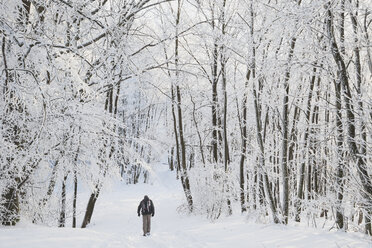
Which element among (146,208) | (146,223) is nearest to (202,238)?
(146,223)

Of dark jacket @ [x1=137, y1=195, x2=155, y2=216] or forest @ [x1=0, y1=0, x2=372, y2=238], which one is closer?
forest @ [x1=0, y1=0, x2=372, y2=238]

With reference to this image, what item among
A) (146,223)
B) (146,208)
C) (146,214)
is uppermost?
(146,208)

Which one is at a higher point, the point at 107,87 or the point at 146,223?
the point at 107,87

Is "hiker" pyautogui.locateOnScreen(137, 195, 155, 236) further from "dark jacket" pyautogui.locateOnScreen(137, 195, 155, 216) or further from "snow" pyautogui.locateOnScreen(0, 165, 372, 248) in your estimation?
"snow" pyautogui.locateOnScreen(0, 165, 372, 248)

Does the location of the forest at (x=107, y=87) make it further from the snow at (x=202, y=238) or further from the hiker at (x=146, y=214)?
the hiker at (x=146, y=214)

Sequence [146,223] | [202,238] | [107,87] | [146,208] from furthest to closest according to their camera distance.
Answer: [146,208], [146,223], [202,238], [107,87]

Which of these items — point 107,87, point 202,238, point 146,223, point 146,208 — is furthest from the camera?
point 146,208

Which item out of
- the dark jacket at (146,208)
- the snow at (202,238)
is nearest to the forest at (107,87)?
the snow at (202,238)

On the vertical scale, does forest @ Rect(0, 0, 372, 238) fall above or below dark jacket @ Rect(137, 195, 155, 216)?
above

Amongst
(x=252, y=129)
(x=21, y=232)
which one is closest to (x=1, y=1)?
(x=21, y=232)

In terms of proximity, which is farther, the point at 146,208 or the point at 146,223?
the point at 146,208

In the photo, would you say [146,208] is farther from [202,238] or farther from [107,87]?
[107,87]

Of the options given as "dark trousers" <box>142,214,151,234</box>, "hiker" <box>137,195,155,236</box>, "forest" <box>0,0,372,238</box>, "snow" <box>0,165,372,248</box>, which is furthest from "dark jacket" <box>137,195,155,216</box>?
"forest" <box>0,0,372,238</box>

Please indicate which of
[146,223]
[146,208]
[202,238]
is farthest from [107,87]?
[146,223]
